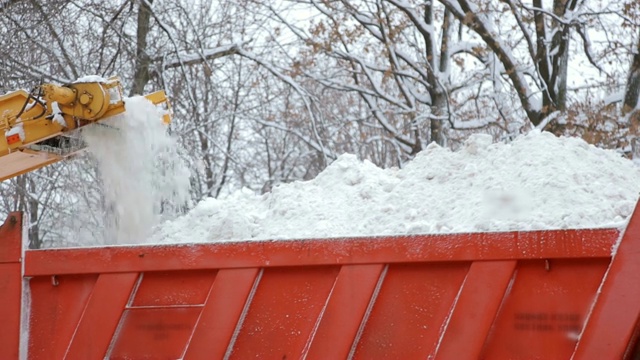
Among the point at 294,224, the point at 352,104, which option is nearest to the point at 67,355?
the point at 294,224

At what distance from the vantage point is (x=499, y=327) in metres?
2.90

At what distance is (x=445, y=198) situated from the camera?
13.5ft

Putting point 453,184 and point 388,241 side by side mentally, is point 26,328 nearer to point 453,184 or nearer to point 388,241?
point 388,241

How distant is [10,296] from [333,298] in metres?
1.44

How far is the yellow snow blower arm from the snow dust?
0.52 feet

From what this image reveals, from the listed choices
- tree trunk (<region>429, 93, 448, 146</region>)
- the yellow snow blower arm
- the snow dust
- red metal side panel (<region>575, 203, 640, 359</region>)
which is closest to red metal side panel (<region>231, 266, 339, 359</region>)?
red metal side panel (<region>575, 203, 640, 359</region>)

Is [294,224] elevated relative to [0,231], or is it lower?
lower

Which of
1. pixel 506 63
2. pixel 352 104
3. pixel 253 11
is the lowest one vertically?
pixel 352 104

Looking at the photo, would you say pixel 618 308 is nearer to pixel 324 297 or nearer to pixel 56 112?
pixel 324 297

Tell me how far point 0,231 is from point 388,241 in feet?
5.68

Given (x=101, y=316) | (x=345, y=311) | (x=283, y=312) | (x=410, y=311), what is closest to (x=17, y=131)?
(x=101, y=316)

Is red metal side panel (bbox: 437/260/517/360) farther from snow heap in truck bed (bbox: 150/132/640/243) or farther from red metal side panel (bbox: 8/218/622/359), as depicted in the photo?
snow heap in truck bed (bbox: 150/132/640/243)

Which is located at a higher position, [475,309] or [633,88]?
[475,309]

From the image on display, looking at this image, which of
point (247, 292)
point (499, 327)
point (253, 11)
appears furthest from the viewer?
point (253, 11)
